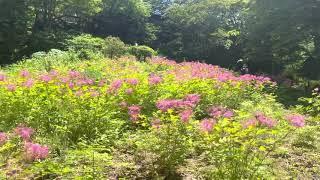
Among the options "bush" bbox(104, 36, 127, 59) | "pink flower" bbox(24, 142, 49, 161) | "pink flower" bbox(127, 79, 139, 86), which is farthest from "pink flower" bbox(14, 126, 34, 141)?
"bush" bbox(104, 36, 127, 59)

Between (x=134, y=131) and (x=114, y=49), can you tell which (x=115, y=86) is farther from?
(x=114, y=49)

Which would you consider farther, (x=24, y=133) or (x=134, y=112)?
(x=134, y=112)

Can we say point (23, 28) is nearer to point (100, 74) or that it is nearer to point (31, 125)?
point (100, 74)

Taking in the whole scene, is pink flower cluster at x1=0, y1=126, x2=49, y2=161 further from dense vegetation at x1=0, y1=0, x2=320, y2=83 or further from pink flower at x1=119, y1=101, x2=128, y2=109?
dense vegetation at x1=0, y1=0, x2=320, y2=83

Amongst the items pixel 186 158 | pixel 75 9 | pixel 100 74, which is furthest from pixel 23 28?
pixel 186 158

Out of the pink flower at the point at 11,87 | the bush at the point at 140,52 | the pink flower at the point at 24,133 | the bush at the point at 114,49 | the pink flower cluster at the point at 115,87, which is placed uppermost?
the pink flower cluster at the point at 115,87

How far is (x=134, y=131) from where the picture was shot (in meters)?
7.11

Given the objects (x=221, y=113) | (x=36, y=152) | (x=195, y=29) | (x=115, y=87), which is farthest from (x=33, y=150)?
(x=195, y=29)

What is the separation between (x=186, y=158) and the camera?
6.03m

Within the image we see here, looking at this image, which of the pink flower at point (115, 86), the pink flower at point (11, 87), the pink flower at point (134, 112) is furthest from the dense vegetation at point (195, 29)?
the pink flower at point (11, 87)

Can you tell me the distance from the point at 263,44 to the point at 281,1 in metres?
2.72

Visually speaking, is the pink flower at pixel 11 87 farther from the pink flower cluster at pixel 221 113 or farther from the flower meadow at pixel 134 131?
the pink flower cluster at pixel 221 113

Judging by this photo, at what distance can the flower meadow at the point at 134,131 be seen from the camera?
4.82m

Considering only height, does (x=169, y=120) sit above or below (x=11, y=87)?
above
